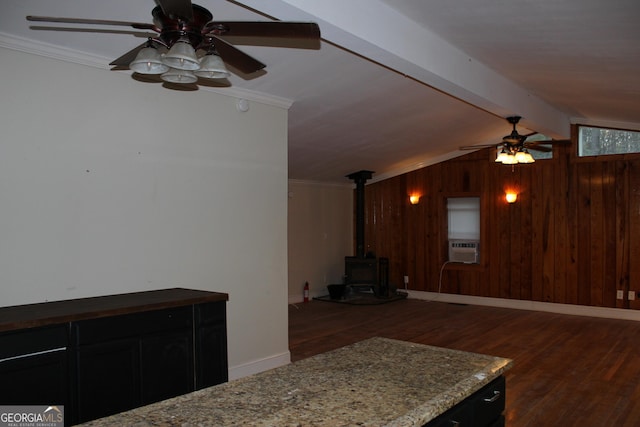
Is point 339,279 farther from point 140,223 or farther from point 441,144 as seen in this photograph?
point 140,223

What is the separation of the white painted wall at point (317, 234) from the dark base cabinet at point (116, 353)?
15.4ft

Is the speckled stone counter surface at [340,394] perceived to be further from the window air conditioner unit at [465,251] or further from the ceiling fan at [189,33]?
the window air conditioner unit at [465,251]

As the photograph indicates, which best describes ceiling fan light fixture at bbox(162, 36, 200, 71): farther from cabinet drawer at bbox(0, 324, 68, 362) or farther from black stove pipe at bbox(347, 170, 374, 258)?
black stove pipe at bbox(347, 170, 374, 258)

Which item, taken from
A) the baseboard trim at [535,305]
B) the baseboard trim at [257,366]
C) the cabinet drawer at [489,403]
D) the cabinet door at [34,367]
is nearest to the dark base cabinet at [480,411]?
the cabinet drawer at [489,403]

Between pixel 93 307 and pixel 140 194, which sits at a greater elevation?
pixel 140 194

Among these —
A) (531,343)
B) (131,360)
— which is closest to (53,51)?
(131,360)

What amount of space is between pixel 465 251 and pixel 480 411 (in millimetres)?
6688

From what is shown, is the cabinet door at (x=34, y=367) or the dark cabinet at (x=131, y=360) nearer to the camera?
the cabinet door at (x=34, y=367)

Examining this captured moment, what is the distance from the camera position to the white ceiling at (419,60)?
2.71 m

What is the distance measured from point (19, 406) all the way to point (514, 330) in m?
5.43

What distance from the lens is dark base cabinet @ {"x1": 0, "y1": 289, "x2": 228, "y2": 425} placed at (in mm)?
2434

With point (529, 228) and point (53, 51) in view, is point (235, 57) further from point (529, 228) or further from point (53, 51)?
point (529, 228)

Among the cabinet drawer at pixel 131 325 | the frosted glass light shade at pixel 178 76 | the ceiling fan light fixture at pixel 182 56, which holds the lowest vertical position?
the cabinet drawer at pixel 131 325

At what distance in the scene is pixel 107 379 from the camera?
2.71 meters
